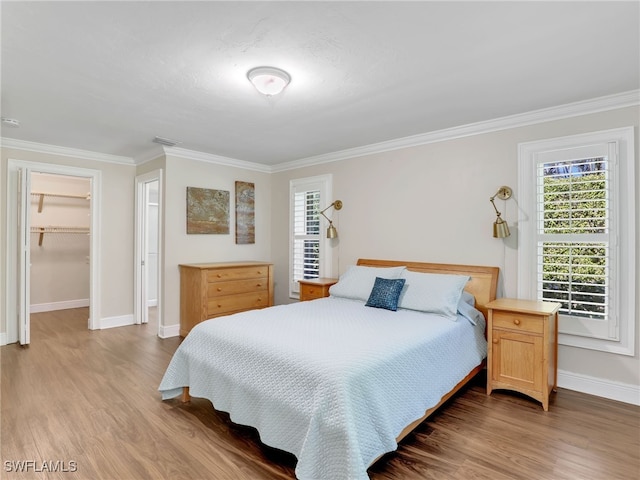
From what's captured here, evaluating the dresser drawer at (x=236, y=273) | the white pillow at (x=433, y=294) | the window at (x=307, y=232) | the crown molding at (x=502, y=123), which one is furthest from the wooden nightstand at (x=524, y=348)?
the dresser drawer at (x=236, y=273)

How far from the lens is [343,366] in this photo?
1852 mm

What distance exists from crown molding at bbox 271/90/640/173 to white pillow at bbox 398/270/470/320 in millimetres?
1501

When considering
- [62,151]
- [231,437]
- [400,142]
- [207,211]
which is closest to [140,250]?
[207,211]

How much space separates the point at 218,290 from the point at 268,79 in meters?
2.77

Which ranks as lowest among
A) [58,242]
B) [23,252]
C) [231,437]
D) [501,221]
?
[231,437]

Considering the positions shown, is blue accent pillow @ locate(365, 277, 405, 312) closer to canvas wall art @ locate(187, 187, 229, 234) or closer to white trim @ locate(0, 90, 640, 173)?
white trim @ locate(0, 90, 640, 173)

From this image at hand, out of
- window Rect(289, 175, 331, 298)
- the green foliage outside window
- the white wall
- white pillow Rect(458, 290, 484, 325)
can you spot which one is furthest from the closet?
the green foliage outside window

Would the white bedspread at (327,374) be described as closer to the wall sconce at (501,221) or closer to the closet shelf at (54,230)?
the wall sconce at (501,221)

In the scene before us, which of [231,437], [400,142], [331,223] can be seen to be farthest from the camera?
[331,223]

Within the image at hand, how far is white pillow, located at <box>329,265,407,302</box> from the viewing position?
356 cm

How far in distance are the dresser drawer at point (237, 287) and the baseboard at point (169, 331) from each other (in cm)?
73

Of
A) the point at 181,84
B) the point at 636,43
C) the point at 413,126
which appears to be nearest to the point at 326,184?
the point at 413,126

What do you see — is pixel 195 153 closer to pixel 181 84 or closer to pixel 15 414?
pixel 181 84

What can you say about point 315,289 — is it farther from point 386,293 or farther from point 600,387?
point 600,387
